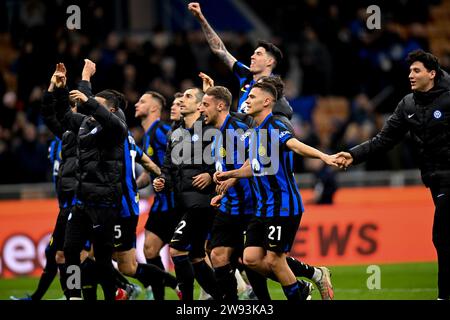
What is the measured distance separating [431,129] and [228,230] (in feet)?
7.27

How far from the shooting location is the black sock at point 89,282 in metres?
10.1

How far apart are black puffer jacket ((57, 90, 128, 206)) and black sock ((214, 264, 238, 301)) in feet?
4.05

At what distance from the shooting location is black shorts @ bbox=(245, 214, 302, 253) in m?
9.05

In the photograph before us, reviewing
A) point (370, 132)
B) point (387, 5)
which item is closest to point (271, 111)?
point (370, 132)

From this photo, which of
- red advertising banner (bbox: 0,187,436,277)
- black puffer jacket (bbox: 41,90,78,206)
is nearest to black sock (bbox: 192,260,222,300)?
black puffer jacket (bbox: 41,90,78,206)

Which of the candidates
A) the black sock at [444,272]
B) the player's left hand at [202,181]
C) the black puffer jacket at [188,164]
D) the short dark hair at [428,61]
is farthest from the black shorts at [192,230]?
the short dark hair at [428,61]

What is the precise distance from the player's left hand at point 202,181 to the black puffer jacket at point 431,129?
153cm

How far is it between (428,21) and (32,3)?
8.69m

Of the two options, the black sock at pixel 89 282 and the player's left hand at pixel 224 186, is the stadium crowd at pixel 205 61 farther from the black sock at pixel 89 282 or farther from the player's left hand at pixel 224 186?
the player's left hand at pixel 224 186

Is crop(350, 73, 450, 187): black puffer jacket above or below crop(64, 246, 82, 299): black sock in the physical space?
above

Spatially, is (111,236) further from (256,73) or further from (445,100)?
(445,100)

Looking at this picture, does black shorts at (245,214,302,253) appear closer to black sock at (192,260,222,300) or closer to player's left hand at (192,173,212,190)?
player's left hand at (192,173,212,190)

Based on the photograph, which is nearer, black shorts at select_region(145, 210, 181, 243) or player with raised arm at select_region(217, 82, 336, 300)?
player with raised arm at select_region(217, 82, 336, 300)

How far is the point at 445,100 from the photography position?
946 centimetres
